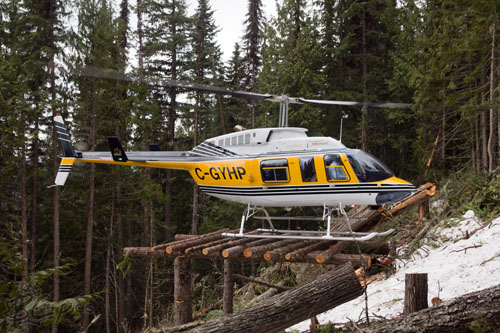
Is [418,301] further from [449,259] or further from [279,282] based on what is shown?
[279,282]

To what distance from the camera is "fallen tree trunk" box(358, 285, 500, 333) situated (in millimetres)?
3322

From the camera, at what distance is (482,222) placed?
28.2ft

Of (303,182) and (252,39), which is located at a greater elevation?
(252,39)

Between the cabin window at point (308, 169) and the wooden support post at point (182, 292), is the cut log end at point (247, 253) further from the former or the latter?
the cabin window at point (308, 169)

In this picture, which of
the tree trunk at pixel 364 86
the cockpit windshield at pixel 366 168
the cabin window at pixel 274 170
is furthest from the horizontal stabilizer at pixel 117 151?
the tree trunk at pixel 364 86

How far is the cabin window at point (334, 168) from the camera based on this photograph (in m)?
7.40

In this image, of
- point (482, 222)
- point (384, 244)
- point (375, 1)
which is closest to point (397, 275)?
point (384, 244)

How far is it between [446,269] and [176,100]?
63.5 feet

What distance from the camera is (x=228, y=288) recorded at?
8141 millimetres

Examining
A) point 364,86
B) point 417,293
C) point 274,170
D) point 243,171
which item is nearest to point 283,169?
point 274,170

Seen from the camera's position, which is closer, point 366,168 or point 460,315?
point 460,315

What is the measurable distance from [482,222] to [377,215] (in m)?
2.97

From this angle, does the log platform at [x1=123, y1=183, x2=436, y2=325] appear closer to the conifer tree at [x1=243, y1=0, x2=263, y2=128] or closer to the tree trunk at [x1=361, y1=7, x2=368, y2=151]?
the tree trunk at [x1=361, y1=7, x2=368, y2=151]

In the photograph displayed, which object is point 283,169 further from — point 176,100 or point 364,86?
point 176,100
